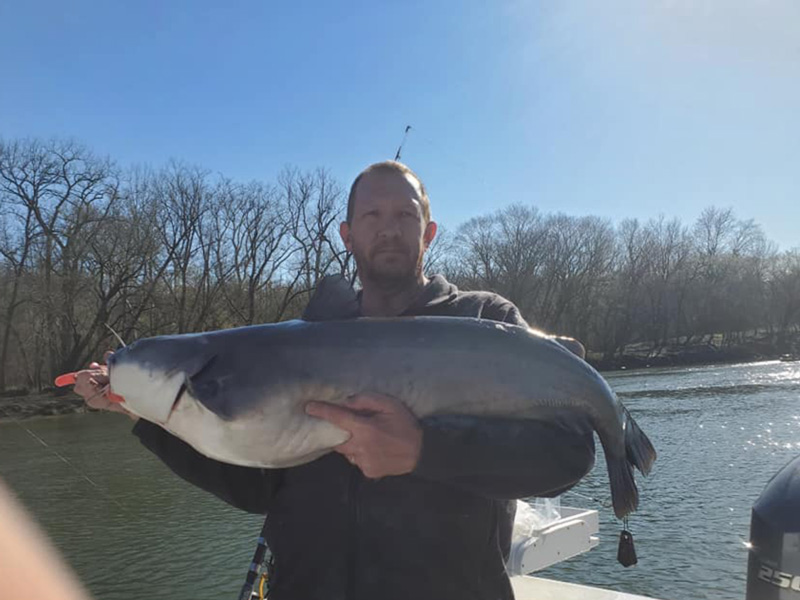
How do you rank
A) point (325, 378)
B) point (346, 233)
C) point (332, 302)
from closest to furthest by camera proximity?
point (325, 378) → point (332, 302) → point (346, 233)

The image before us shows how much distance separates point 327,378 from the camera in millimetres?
2041

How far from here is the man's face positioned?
2625mm

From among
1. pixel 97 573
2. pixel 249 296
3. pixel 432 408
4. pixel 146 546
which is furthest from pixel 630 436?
pixel 249 296

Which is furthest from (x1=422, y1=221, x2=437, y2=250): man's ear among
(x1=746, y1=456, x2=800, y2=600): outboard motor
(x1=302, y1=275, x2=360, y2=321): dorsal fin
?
(x1=746, y1=456, x2=800, y2=600): outboard motor

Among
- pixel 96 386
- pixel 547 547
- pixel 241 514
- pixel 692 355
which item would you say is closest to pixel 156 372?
pixel 96 386

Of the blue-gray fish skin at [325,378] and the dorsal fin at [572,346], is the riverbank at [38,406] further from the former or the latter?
the dorsal fin at [572,346]

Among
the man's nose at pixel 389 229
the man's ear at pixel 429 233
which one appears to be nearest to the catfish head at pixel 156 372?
the man's nose at pixel 389 229

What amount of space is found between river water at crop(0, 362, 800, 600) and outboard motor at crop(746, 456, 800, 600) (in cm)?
530

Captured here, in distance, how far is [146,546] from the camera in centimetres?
1087

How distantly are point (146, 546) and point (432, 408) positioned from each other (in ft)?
34.7

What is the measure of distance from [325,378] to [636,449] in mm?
1178

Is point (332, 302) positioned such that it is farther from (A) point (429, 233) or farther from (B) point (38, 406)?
(B) point (38, 406)

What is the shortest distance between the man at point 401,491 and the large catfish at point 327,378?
0.06m

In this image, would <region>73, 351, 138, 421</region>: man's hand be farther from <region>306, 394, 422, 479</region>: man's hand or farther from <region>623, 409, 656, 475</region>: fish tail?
<region>623, 409, 656, 475</region>: fish tail
